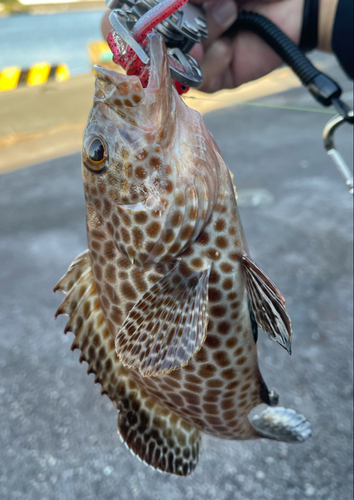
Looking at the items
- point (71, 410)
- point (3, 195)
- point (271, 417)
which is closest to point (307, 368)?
point (71, 410)

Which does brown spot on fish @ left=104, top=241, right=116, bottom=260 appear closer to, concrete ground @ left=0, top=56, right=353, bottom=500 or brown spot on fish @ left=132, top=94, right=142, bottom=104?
brown spot on fish @ left=132, top=94, right=142, bottom=104

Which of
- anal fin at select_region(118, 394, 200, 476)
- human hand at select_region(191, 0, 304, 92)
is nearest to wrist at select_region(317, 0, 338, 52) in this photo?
human hand at select_region(191, 0, 304, 92)

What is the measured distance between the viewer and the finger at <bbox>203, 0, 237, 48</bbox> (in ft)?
6.91

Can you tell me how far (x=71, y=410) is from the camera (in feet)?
13.2

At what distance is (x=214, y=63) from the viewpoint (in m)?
2.49

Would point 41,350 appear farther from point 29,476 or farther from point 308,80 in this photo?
point 308,80

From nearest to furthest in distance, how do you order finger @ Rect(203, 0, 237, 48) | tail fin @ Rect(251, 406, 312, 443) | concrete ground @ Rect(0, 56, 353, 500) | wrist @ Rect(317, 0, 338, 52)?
tail fin @ Rect(251, 406, 312, 443) < finger @ Rect(203, 0, 237, 48) < wrist @ Rect(317, 0, 338, 52) < concrete ground @ Rect(0, 56, 353, 500)

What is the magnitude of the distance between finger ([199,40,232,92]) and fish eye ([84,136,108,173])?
135 centimetres

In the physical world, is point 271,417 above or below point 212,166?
below

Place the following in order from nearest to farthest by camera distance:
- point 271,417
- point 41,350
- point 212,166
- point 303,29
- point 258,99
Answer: point 212,166, point 271,417, point 303,29, point 41,350, point 258,99

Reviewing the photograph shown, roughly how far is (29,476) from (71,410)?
72 centimetres

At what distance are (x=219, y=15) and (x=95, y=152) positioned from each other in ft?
4.17

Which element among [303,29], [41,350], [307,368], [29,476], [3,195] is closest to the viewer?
[303,29]

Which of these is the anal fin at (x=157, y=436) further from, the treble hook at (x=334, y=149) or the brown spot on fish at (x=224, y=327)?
the treble hook at (x=334, y=149)
